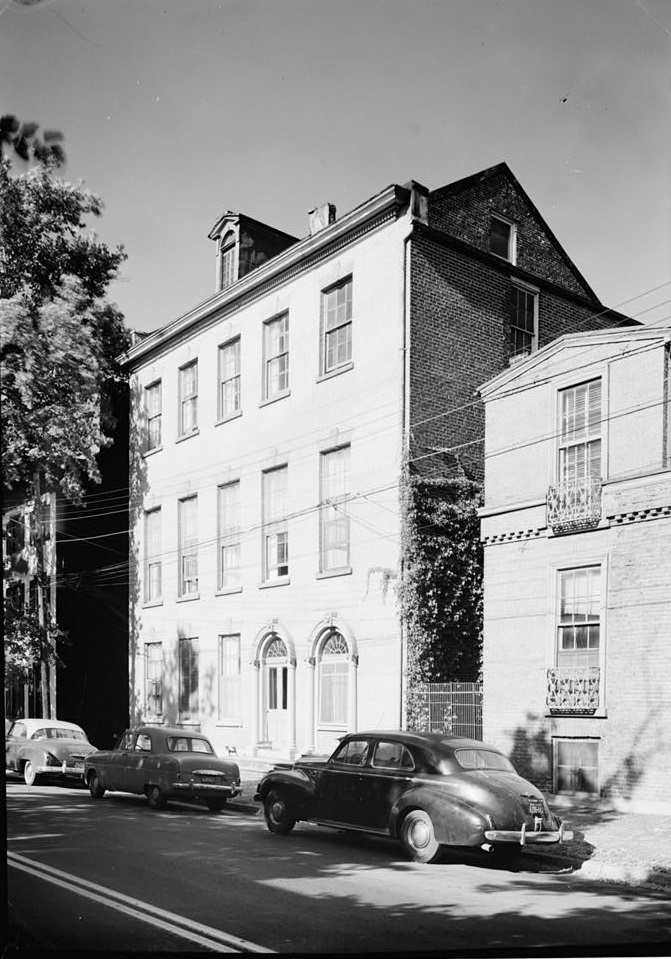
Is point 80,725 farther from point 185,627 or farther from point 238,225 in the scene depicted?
point 238,225

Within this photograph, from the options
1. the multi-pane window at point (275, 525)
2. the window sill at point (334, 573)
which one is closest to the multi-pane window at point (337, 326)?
the multi-pane window at point (275, 525)

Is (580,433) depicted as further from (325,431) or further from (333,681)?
(333,681)

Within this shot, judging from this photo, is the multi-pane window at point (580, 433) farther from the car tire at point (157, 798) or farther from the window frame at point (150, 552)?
the car tire at point (157, 798)

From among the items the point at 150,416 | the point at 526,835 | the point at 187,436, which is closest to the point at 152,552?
the point at 150,416

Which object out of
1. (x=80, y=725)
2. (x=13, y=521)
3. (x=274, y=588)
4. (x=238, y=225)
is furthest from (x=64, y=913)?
(x=274, y=588)

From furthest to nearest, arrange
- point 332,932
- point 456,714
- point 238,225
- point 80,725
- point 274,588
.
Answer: point 274,588
point 456,714
point 80,725
point 238,225
point 332,932

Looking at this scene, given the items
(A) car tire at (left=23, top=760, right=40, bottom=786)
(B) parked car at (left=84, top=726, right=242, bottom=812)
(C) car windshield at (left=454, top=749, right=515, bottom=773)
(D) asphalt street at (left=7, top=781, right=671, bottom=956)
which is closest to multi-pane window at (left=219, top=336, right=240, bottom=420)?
(B) parked car at (left=84, top=726, right=242, bottom=812)

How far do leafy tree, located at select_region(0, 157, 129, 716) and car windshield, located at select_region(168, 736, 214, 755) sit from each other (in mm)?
10473

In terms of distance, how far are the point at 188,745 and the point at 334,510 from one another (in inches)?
267

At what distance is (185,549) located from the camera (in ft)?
73.8

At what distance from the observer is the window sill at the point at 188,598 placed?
2256 centimetres

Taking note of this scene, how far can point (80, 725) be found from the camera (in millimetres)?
18484

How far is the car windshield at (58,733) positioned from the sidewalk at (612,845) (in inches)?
126

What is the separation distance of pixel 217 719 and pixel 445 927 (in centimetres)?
1763
